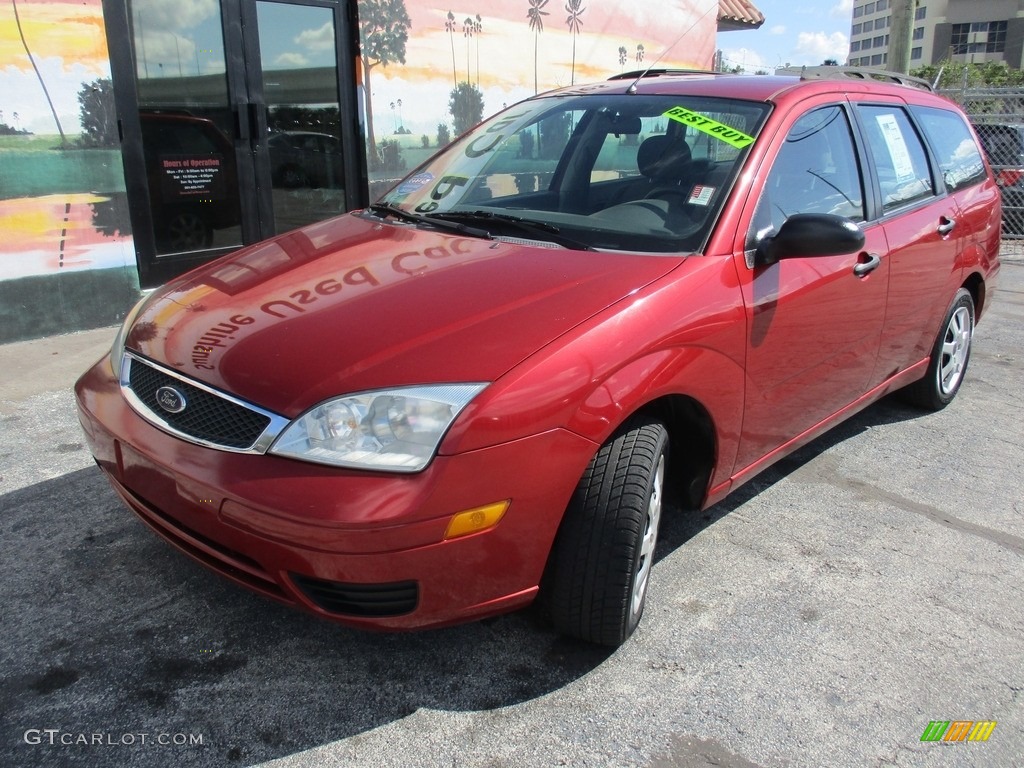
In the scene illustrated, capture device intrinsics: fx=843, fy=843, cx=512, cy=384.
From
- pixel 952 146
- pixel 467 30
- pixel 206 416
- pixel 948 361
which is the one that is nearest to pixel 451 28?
pixel 467 30

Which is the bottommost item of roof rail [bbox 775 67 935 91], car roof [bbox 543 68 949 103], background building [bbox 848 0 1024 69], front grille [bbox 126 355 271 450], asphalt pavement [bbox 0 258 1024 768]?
asphalt pavement [bbox 0 258 1024 768]

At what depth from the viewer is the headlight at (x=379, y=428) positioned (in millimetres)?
2080

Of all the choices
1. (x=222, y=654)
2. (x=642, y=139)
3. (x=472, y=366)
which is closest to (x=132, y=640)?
(x=222, y=654)

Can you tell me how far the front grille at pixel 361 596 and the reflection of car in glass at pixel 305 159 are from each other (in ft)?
18.3

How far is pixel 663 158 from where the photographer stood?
3.19 metres

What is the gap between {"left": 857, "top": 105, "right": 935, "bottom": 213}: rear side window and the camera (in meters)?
3.70

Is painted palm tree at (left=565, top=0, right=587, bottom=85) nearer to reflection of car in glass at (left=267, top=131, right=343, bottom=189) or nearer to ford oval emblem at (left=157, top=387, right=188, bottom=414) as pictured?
reflection of car in glass at (left=267, top=131, right=343, bottom=189)

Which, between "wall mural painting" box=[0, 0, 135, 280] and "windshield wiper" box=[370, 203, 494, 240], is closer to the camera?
"windshield wiper" box=[370, 203, 494, 240]

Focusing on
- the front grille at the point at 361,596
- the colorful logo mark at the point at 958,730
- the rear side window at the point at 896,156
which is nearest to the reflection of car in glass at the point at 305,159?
the rear side window at the point at 896,156

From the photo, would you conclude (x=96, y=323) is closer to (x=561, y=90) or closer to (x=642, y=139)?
(x=561, y=90)

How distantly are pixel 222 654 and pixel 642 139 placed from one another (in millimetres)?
2390

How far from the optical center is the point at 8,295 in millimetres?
5621

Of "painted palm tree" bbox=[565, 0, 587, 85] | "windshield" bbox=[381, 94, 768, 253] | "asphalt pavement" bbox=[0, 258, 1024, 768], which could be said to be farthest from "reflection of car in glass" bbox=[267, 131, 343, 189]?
"asphalt pavement" bbox=[0, 258, 1024, 768]

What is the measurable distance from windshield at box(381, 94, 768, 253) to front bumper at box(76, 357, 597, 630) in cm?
99
